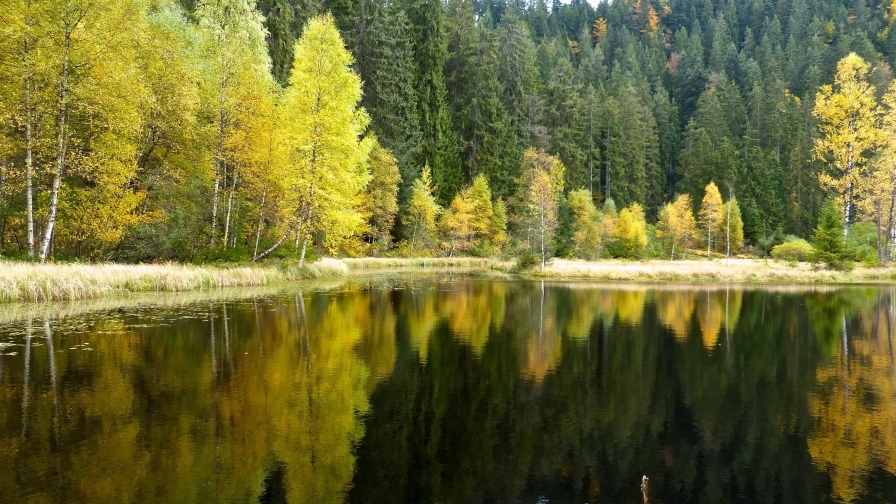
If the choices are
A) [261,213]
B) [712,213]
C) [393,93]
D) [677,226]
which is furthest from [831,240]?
[393,93]

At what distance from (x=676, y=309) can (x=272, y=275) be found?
19.5 meters

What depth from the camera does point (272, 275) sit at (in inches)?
1131

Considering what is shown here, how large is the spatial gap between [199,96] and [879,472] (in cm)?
3080

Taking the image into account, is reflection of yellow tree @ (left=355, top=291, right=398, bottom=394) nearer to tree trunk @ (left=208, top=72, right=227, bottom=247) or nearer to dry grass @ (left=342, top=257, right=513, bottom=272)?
tree trunk @ (left=208, top=72, right=227, bottom=247)

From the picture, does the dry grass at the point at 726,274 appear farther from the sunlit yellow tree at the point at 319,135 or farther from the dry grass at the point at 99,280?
the dry grass at the point at 99,280

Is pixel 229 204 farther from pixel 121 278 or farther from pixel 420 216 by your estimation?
pixel 420 216

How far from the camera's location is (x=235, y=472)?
19.4 feet

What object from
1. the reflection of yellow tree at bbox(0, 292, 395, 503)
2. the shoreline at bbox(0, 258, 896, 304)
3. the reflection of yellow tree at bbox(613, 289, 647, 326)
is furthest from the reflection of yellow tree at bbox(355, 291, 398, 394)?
the shoreline at bbox(0, 258, 896, 304)

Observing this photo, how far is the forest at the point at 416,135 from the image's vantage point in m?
23.2

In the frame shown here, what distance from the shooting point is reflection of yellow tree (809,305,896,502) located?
6438 mm

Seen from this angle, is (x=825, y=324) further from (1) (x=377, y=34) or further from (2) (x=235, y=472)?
(1) (x=377, y=34)

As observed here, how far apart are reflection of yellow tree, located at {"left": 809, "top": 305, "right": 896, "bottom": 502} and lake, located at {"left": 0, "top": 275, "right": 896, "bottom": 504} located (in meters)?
0.04

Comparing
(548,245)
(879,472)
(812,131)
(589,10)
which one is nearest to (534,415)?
(879,472)

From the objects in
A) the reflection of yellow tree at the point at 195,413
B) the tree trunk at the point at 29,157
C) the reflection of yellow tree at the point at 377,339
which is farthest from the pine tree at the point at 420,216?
the reflection of yellow tree at the point at 195,413
